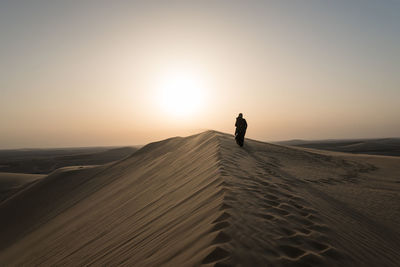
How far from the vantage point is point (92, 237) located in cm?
480

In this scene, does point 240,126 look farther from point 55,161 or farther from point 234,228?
point 55,161

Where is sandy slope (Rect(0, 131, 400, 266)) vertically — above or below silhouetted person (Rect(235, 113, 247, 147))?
below

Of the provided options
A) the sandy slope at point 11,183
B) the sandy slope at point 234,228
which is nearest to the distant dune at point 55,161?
the sandy slope at point 11,183

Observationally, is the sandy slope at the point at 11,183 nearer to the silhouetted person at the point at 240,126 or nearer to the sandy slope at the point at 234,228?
the sandy slope at the point at 234,228

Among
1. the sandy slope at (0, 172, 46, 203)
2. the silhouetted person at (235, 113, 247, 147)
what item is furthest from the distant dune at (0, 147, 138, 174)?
the silhouetted person at (235, 113, 247, 147)

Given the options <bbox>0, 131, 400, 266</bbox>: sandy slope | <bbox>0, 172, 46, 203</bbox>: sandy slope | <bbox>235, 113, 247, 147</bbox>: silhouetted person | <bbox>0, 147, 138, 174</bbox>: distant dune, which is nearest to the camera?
<bbox>0, 131, 400, 266</bbox>: sandy slope

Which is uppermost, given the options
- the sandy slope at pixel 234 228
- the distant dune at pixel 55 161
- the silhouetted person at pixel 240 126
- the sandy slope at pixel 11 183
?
the silhouetted person at pixel 240 126

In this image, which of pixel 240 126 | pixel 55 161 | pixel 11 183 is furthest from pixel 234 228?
pixel 55 161

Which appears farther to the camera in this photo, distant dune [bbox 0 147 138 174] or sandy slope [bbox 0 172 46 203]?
distant dune [bbox 0 147 138 174]

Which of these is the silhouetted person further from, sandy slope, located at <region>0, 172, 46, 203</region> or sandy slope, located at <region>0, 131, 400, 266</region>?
sandy slope, located at <region>0, 172, 46, 203</region>

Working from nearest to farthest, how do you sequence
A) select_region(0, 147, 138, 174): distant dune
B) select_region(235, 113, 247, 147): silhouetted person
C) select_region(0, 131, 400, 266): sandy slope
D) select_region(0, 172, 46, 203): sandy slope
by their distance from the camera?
select_region(0, 131, 400, 266): sandy slope < select_region(235, 113, 247, 147): silhouetted person < select_region(0, 172, 46, 203): sandy slope < select_region(0, 147, 138, 174): distant dune

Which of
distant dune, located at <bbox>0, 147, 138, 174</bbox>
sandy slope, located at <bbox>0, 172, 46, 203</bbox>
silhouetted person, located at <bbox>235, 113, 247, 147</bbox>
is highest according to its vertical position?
silhouetted person, located at <bbox>235, 113, 247, 147</bbox>

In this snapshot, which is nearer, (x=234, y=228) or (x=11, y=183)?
(x=234, y=228)

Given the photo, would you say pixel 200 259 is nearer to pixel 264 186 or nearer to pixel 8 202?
pixel 264 186
